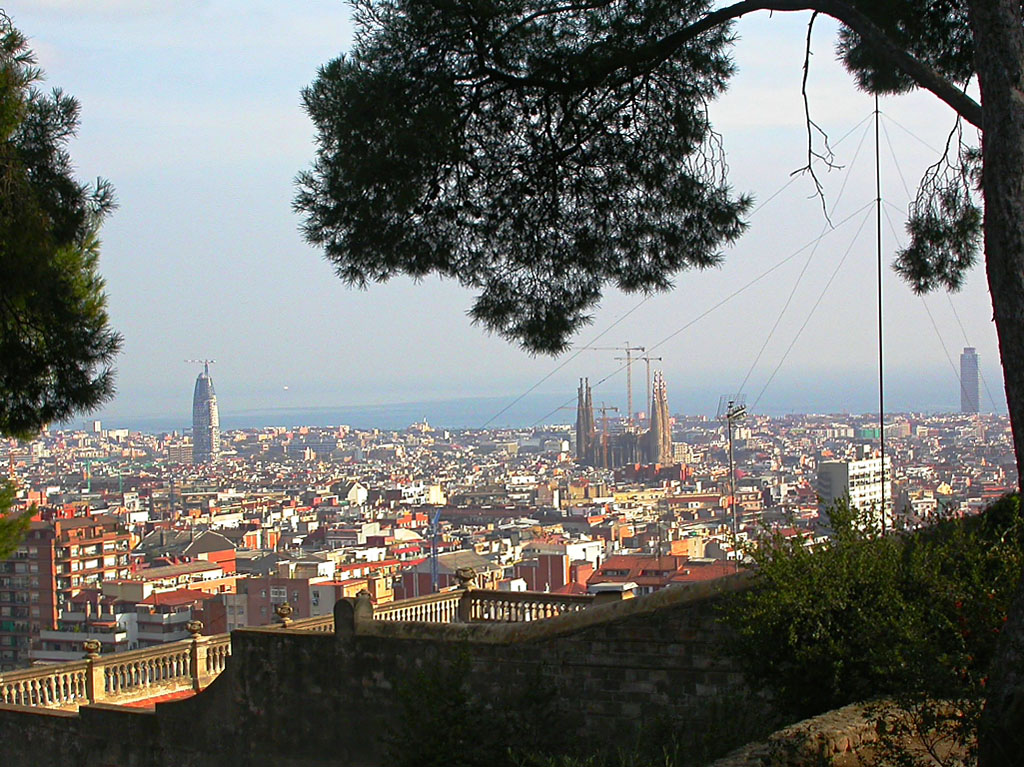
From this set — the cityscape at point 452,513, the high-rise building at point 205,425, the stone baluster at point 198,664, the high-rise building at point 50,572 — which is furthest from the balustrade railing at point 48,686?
the high-rise building at point 205,425

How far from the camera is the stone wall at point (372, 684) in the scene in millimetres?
9211

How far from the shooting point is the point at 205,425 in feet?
571

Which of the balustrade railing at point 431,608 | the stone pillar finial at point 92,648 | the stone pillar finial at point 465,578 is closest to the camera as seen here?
the balustrade railing at point 431,608

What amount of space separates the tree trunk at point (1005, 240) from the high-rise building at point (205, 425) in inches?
6258

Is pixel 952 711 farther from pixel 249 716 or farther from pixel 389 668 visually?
pixel 249 716

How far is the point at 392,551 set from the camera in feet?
188

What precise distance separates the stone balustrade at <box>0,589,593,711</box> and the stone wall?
0.53 m

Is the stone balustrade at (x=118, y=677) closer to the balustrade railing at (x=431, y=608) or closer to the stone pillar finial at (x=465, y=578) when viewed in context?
the balustrade railing at (x=431, y=608)

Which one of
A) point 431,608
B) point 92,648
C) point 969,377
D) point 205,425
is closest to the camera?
point 431,608

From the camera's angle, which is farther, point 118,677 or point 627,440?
point 627,440

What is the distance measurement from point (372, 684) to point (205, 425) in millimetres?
168127

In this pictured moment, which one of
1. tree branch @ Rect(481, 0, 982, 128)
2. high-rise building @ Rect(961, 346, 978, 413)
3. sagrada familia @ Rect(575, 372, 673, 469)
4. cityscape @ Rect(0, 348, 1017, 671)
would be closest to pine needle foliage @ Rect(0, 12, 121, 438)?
cityscape @ Rect(0, 348, 1017, 671)

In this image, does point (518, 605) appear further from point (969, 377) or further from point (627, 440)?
point (627, 440)

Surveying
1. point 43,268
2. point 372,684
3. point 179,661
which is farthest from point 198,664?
point 43,268
